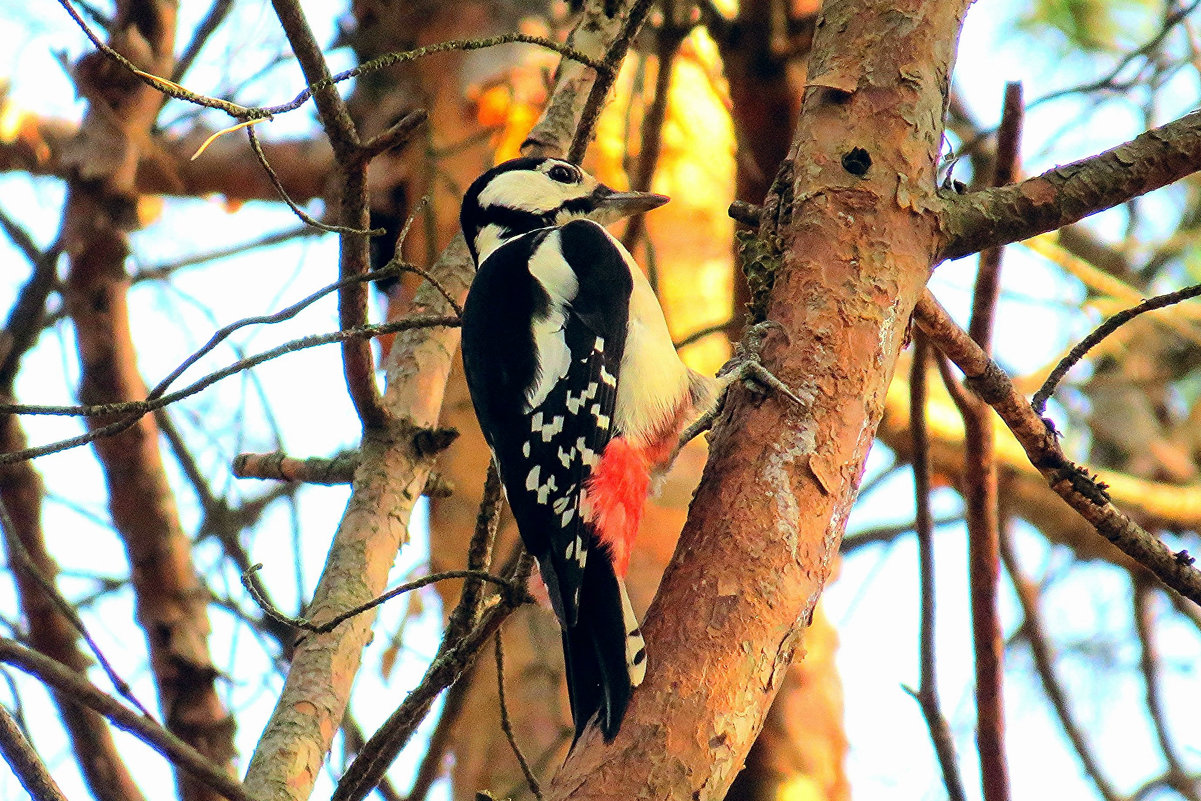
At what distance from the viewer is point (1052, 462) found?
2.04 m

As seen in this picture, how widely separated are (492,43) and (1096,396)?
4.54 meters

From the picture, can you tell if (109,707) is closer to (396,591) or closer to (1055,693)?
(396,591)

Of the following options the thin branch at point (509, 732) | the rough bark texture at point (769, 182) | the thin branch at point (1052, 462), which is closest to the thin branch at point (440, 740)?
the thin branch at point (509, 732)

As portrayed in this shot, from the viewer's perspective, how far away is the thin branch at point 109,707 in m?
1.34

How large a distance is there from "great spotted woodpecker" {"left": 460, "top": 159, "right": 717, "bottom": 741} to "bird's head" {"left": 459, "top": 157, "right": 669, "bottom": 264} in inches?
0.8

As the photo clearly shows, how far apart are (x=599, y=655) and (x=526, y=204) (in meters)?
1.62

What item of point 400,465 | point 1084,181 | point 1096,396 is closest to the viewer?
point 1084,181

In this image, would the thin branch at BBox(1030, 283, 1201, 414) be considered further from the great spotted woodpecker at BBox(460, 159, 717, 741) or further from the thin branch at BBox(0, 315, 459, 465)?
the thin branch at BBox(0, 315, 459, 465)

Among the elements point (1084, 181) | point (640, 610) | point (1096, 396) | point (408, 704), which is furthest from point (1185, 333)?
point (408, 704)

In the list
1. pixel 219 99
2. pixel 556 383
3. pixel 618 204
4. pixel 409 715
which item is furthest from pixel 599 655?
pixel 618 204

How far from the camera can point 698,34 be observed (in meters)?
4.82

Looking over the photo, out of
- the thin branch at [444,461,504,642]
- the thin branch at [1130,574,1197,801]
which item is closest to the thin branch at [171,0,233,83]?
the thin branch at [444,461,504,642]

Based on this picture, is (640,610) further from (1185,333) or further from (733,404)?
(1185,333)

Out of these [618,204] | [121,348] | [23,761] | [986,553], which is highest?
[618,204]
